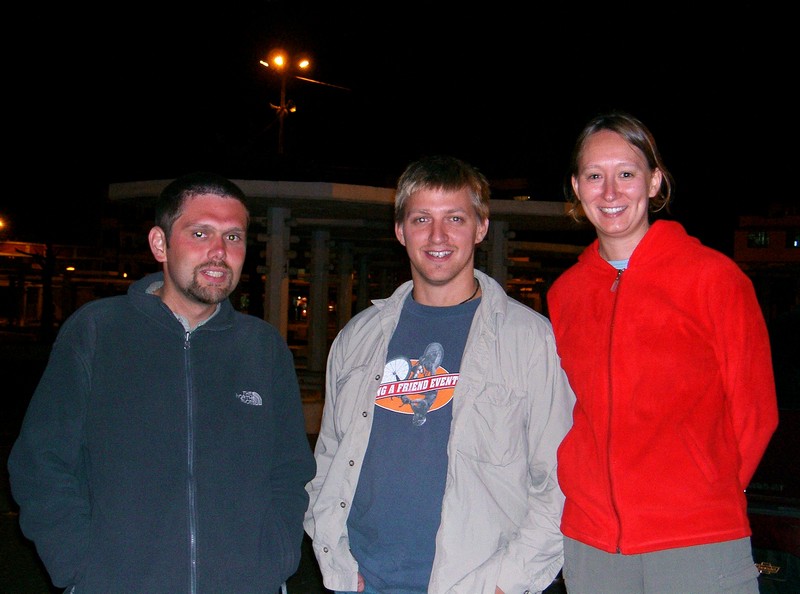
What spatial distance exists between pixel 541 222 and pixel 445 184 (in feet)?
31.4

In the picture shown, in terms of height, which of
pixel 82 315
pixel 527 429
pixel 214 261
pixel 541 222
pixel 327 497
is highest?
pixel 541 222

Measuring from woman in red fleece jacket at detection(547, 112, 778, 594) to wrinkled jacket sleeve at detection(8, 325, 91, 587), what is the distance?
5.22ft

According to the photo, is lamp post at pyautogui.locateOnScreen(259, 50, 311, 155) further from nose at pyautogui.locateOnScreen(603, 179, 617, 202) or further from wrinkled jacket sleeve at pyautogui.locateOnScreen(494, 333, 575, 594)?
wrinkled jacket sleeve at pyautogui.locateOnScreen(494, 333, 575, 594)

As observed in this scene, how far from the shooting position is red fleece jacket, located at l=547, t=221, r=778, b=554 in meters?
2.29

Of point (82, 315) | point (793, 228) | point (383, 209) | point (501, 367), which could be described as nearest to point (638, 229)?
point (501, 367)

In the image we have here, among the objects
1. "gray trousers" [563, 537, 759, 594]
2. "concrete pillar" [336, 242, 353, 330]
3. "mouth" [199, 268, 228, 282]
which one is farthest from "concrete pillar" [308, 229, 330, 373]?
"gray trousers" [563, 537, 759, 594]

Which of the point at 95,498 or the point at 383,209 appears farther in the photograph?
the point at 383,209

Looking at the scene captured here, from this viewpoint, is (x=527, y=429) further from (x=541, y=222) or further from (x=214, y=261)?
(x=541, y=222)

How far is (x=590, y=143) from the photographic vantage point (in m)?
2.62

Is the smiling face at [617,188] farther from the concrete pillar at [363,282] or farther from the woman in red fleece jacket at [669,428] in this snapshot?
the concrete pillar at [363,282]

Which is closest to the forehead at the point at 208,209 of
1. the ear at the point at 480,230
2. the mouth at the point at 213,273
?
the mouth at the point at 213,273

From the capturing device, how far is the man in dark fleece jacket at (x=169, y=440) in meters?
2.22

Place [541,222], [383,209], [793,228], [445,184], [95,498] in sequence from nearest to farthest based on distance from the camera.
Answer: [95,498], [445,184], [383,209], [541,222], [793,228]

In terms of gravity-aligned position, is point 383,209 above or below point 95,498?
above
